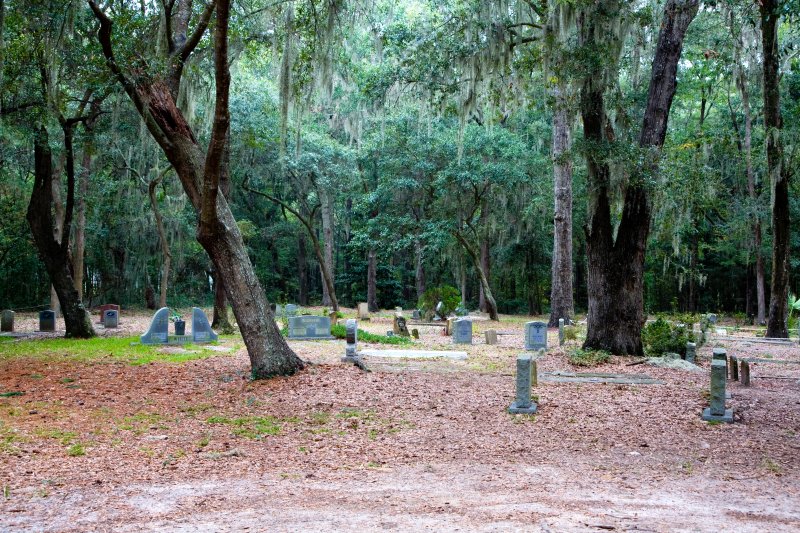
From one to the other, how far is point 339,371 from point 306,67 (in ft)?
17.6

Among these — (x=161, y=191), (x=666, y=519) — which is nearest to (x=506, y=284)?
(x=161, y=191)

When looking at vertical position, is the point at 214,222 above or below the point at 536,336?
above

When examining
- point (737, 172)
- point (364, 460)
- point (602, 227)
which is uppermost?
point (737, 172)

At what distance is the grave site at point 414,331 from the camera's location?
4.96 meters

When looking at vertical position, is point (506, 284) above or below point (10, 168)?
below

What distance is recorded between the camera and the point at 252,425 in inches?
282

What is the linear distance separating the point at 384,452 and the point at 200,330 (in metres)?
10.4

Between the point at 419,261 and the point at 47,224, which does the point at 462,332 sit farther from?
the point at 419,261

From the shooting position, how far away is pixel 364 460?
593cm

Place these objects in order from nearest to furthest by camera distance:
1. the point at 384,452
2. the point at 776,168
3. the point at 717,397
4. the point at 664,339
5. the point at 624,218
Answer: the point at 384,452 < the point at 717,397 < the point at 624,218 < the point at 664,339 < the point at 776,168

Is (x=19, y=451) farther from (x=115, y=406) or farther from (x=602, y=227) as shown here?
(x=602, y=227)

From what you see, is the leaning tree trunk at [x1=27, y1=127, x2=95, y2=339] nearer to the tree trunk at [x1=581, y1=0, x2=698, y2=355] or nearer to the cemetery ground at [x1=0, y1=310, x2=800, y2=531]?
the cemetery ground at [x1=0, y1=310, x2=800, y2=531]

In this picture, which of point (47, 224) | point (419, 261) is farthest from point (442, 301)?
point (47, 224)

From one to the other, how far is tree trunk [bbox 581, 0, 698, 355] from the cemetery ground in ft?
4.09
